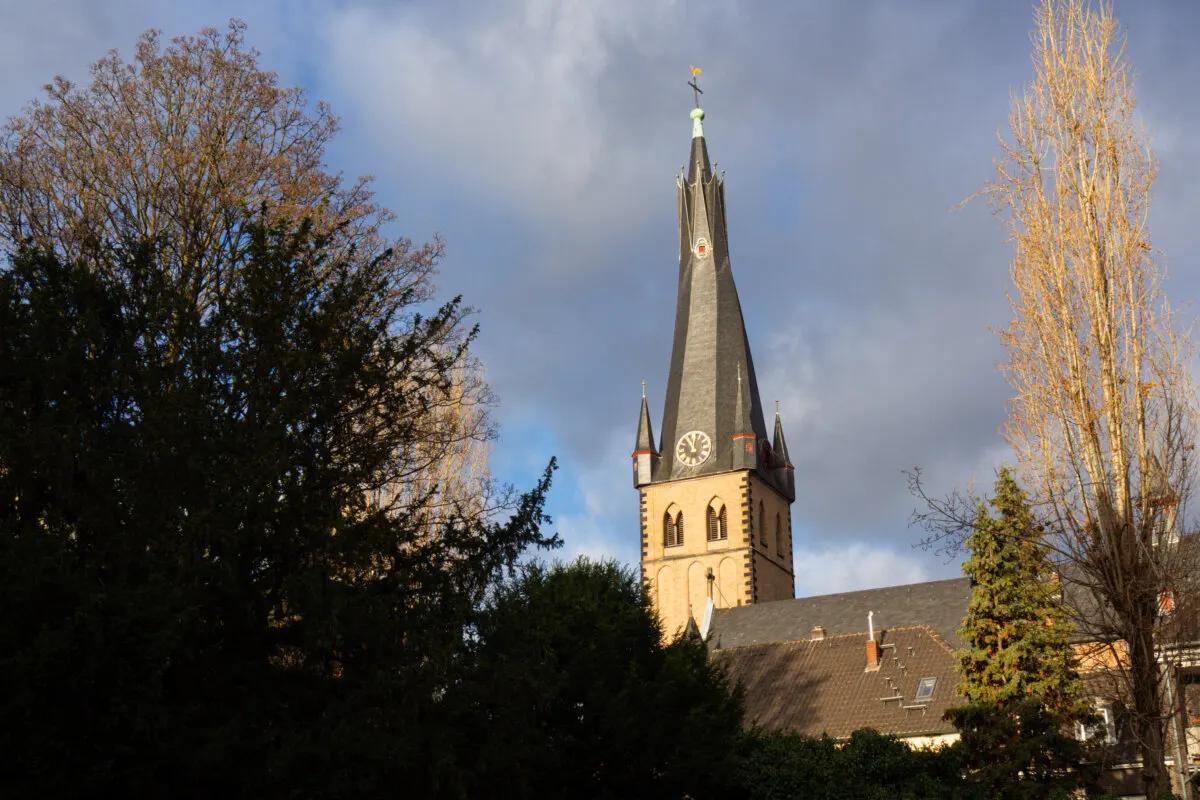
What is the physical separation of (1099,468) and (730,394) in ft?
180

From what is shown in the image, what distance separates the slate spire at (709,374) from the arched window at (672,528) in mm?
1963

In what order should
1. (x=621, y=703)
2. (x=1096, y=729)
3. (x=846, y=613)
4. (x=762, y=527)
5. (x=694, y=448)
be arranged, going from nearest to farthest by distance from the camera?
(x=621, y=703)
(x=1096, y=729)
(x=846, y=613)
(x=762, y=527)
(x=694, y=448)

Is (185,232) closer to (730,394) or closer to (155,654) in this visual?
(155,654)

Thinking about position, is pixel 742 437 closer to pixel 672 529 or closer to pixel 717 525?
pixel 717 525

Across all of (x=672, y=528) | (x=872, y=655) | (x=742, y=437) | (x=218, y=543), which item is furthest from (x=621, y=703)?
(x=672, y=528)

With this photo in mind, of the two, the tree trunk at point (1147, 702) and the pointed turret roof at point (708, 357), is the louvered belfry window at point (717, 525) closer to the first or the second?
the pointed turret roof at point (708, 357)

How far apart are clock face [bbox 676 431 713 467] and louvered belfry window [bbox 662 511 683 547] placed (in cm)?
281

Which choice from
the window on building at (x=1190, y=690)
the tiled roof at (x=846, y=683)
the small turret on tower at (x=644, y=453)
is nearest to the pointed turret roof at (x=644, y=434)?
the small turret on tower at (x=644, y=453)

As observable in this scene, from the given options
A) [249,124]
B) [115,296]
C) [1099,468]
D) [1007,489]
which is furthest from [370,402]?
[1007,489]

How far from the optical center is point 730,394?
7138 cm

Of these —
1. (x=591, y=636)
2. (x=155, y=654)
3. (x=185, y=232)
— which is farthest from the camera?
(x=591, y=636)

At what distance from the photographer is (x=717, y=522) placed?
6981 centimetres

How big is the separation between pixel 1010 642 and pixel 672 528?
122 ft

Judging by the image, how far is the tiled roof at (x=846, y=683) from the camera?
42062mm
